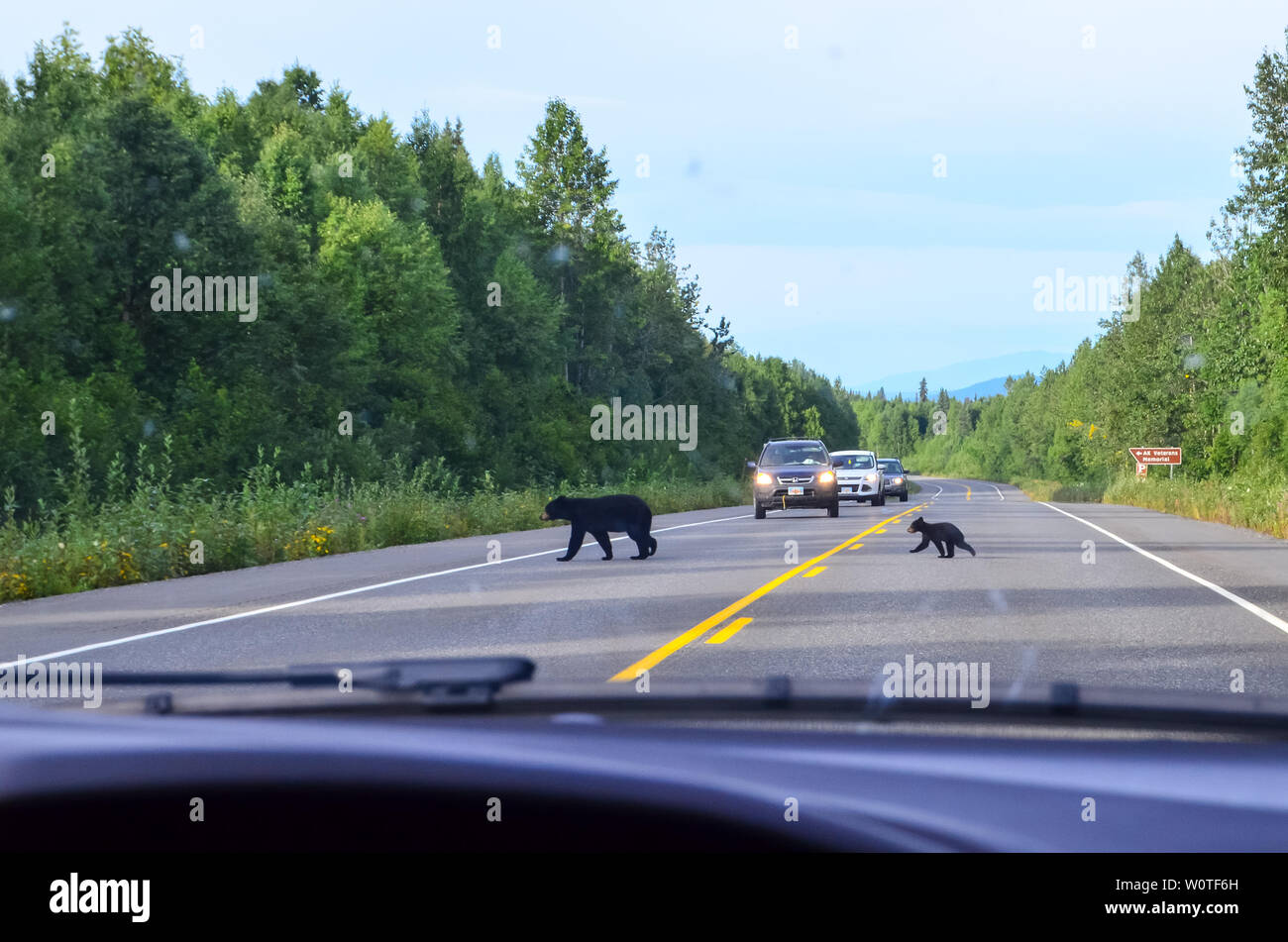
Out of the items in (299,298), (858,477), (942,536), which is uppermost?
(299,298)

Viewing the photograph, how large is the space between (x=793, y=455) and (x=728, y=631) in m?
21.7

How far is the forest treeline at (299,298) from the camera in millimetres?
39938

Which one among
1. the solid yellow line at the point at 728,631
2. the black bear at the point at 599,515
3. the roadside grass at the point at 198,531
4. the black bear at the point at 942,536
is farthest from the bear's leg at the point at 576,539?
the solid yellow line at the point at 728,631

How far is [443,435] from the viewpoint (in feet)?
197

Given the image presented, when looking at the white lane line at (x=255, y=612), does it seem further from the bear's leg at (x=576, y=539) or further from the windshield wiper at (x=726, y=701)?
the windshield wiper at (x=726, y=701)

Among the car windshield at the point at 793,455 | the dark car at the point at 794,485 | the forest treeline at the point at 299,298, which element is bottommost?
the dark car at the point at 794,485

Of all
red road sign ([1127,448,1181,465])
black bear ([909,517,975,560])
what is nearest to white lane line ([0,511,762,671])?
black bear ([909,517,975,560])

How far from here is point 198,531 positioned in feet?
60.6

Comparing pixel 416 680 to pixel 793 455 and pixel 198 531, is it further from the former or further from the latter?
pixel 793 455

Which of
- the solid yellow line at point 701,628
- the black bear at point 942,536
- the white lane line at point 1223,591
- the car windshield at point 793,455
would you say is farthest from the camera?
the car windshield at point 793,455

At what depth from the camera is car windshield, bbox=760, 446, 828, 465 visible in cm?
3181

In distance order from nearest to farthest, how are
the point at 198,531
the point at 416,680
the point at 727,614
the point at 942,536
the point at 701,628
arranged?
the point at 416,680, the point at 701,628, the point at 727,614, the point at 942,536, the point at 198,531

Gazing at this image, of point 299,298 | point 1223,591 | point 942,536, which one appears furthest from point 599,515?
point 299,298

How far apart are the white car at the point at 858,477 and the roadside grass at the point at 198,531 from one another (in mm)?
13216
